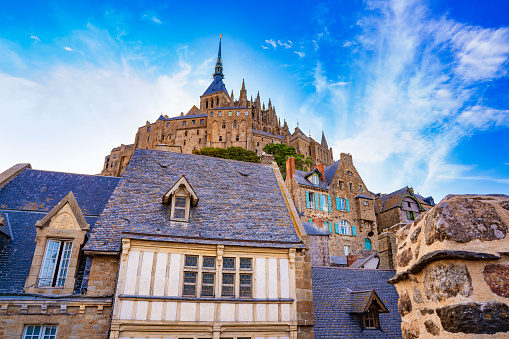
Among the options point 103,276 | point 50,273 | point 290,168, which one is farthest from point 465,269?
point 290,168

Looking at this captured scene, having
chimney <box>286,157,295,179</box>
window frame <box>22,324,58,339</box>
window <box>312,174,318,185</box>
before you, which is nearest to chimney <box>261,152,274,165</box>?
window frame <box>22,324,58,339</box>

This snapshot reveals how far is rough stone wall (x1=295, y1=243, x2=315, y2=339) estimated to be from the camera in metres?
12.1

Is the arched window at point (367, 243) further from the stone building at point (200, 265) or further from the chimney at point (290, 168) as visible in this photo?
the stone building at point (200, 265)

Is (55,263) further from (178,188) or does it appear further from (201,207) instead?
(201,207)

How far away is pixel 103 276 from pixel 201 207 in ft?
14.1

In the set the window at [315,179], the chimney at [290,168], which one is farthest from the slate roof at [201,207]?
the window at [315,179]

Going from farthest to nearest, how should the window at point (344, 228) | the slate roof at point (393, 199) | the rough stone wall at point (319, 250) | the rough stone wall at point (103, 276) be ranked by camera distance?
the slate roof at point (393, 199) → the window at point (344, 228) → the rough stone wall at point (319, 250) → the rough stone wall at point (103, 276)

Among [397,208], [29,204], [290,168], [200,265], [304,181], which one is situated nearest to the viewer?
[200,265]

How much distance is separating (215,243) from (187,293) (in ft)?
6.12

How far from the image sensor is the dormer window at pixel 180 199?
13.4 meters

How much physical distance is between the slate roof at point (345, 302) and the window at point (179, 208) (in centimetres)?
650

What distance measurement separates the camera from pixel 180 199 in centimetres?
1362

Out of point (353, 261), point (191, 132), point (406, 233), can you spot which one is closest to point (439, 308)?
point (406, 233)

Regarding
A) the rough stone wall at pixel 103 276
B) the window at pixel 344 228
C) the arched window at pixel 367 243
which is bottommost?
the rough stone wall at pixel 103 276
